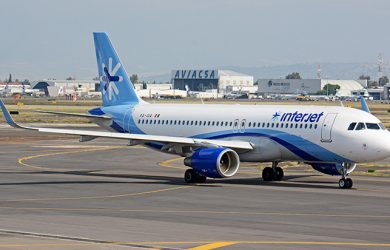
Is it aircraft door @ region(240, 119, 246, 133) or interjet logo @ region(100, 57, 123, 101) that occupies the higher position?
interjet logo @ region(100, 57, 123, 101)

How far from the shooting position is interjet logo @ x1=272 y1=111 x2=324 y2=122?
46.5 m

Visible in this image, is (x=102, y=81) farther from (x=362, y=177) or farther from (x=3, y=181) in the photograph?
(x=362, y=177)

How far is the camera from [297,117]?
47.0m

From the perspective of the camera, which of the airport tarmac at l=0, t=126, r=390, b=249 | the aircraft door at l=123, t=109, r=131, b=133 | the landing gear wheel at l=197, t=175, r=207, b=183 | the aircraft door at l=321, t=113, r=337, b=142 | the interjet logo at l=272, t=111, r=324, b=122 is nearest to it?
the airport tarmac at l=0, t=126, r=390, b=249

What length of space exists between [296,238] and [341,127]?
59.9 feet

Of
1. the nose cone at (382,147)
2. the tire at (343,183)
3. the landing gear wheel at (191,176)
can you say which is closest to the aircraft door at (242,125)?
the landing gear wheel at (191,176)

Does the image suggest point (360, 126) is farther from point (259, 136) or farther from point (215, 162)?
point (215, 162)

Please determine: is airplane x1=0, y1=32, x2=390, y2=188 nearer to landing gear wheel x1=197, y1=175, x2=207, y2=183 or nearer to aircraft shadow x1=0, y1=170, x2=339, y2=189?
landing gear wheel x1=197, y1=175, x2=207, y2=183

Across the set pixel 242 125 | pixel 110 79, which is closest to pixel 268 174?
pixel 242 125

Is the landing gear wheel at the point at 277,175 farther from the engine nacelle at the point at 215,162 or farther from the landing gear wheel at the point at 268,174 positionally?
the engine nacelle at the point at 215,162

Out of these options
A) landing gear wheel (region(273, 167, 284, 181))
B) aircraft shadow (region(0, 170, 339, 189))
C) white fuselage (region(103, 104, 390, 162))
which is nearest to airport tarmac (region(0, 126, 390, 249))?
aircraft shadow (region(0, 170, 339, 189))

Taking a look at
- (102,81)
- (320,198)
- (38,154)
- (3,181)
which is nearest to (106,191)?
(3,181)

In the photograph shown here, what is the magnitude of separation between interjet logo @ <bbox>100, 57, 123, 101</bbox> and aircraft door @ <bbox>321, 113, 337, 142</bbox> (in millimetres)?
15127

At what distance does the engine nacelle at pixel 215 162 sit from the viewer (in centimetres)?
4512
